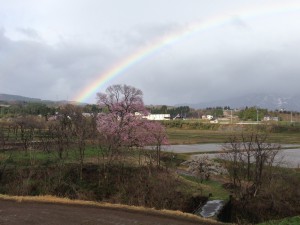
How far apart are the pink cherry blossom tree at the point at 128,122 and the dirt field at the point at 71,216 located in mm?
18446

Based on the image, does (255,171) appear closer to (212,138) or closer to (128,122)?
(128,122)

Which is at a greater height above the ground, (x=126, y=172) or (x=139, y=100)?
(x=139, y=100)

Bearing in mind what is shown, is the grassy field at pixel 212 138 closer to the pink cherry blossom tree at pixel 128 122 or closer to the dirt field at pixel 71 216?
the pink cherry blossom tree at pixel 128 122

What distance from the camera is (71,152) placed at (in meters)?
42.3

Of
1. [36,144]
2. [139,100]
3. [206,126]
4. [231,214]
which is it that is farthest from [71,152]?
[206,126]

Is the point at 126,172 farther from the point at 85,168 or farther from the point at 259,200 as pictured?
the point at 259,200

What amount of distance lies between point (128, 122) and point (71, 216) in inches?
1244

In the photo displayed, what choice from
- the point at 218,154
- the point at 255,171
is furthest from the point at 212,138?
the point at 255,171

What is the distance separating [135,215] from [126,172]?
1393 centimetres

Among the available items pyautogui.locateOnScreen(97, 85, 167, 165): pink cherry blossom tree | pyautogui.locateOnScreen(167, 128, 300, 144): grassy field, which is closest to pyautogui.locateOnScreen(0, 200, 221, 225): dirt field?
pyautogui.locateOnScreen(97, 85, 167, 165): pink cherry blossom tree

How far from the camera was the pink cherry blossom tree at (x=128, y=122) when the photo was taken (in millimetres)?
45125

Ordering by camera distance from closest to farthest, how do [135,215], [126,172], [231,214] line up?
[135,215] → [231,214] → [126,172]

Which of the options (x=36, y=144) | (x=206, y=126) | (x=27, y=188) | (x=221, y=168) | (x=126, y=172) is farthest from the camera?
(x=206, y=126)

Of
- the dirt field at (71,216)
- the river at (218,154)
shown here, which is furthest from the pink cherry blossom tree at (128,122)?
the dirt field at (71,216)
